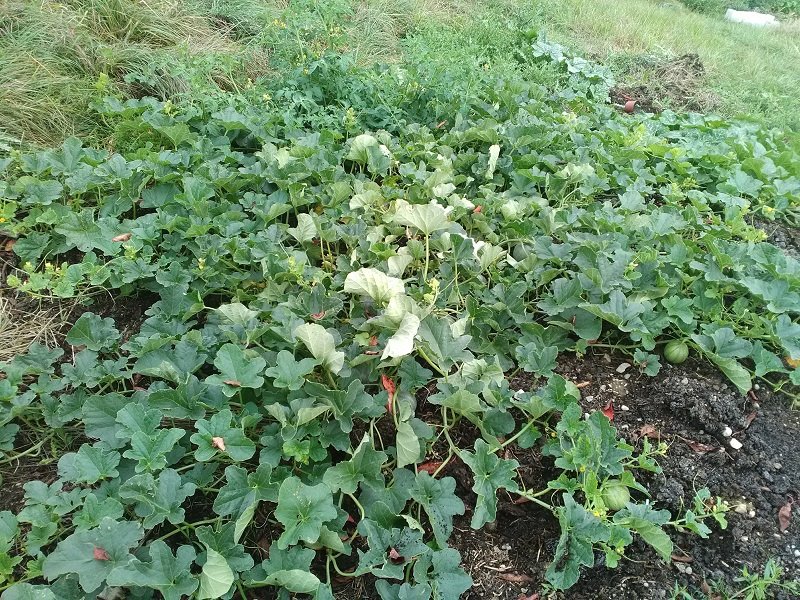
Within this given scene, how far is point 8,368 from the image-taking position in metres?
2.09

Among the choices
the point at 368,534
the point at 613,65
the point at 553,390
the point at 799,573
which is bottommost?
the point at 799,573

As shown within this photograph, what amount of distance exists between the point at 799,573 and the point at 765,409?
0.68m

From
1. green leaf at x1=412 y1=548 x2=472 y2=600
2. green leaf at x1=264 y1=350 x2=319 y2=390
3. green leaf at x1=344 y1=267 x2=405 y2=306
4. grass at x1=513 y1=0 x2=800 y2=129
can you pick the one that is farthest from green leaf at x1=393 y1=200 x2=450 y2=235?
grass at x1=513 y1=0 x2=800 y2=129

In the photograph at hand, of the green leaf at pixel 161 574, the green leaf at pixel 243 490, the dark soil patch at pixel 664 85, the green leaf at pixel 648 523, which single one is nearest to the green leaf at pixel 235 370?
the green leaf at pixel 243 490

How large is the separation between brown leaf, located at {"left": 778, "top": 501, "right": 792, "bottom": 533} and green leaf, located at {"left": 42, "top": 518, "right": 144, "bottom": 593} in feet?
6.47

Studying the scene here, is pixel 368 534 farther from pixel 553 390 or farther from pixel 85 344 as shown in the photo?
pixel 85 344

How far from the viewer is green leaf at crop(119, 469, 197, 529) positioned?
1.67 meters

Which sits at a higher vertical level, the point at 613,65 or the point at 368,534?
the point at 613,65

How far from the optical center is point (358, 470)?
1.88 m

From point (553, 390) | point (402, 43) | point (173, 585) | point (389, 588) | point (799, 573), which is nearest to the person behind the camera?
point (173, 585)

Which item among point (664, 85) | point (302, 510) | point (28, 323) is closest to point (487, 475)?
point (302, 510)

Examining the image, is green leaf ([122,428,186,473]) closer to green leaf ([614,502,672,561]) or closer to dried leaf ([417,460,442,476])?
dried leaf ([417,460,442,476])

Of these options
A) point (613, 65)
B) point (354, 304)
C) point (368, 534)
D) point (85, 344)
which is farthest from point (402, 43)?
point (368, 534)

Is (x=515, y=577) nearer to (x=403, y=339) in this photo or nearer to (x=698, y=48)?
(x=403, y=339)
